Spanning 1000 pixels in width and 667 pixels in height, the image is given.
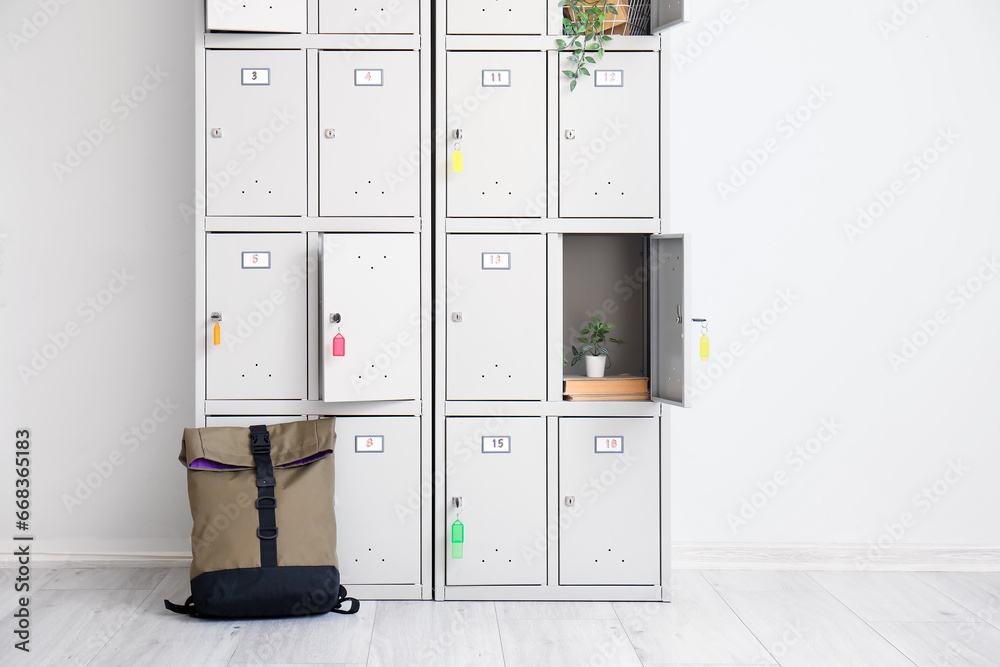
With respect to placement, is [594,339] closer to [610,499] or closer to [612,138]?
[610,499]

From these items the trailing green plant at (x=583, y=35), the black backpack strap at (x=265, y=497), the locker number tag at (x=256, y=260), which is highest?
the trailing green plant at (x=583, y=35)

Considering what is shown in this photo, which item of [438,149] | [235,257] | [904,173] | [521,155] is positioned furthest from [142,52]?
[904,173]

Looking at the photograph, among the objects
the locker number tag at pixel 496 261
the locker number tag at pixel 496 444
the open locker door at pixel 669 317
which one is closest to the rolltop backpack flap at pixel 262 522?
the locker number tag at pixel 496 444

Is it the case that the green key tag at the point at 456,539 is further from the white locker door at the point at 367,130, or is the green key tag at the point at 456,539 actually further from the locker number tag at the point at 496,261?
the white locker door at the point at 367,130

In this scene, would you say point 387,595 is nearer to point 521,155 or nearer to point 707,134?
point 521,155

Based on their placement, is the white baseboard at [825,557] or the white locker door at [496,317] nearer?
the white locker door at [496,317]

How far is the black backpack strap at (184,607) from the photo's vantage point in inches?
92.6

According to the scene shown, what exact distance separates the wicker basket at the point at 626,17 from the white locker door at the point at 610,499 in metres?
1.36

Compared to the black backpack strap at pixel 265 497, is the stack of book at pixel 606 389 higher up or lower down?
higher up

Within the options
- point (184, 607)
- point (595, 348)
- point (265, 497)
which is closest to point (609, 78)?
point (595, 348)

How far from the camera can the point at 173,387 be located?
2848 millimetres

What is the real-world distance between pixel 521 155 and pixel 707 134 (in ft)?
2.83

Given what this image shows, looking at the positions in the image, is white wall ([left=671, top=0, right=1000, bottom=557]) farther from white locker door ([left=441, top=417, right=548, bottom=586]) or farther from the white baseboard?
white locker door ([left=441, top=417, right=548, bottom=586])

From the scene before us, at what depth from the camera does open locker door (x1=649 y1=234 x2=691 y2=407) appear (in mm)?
2354
